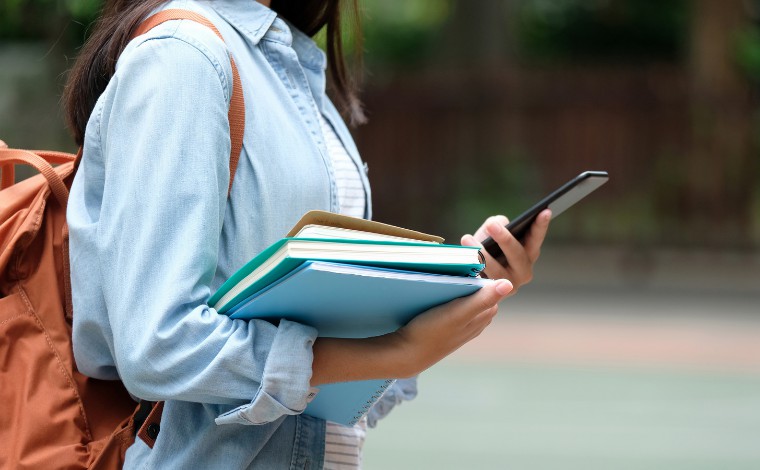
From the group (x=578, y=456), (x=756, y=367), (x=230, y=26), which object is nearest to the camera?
(x=230, y=26)

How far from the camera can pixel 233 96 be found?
1.54 m

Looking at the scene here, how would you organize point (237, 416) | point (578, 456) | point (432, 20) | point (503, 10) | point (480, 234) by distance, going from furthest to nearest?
1. point (432, 20)
2. point (503, 10)
3. point (578, 456)
4. point (480, 234)
5. point (237, 416)

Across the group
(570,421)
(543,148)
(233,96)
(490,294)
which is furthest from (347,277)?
(543,148)

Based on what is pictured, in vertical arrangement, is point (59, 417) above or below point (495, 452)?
above

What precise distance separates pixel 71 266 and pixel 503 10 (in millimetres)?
15762

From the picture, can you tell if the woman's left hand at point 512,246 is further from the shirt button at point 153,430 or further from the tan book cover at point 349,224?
the shirt button at point 153,430

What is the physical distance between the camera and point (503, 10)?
55.5 feet

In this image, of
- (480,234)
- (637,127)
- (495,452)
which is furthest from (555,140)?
(480,234)

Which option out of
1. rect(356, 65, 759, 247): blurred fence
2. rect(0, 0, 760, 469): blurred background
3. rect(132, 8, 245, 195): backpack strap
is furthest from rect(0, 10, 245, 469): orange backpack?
rect(356, 65, 759, 247): blurred fence

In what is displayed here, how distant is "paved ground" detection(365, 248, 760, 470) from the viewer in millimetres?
6758

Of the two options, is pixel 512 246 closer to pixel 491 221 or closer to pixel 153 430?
pixel 491 221

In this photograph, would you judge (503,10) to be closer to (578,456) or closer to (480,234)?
(578,456)

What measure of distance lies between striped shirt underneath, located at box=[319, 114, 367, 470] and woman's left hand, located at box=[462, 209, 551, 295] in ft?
0.58

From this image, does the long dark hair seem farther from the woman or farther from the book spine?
the book spine
